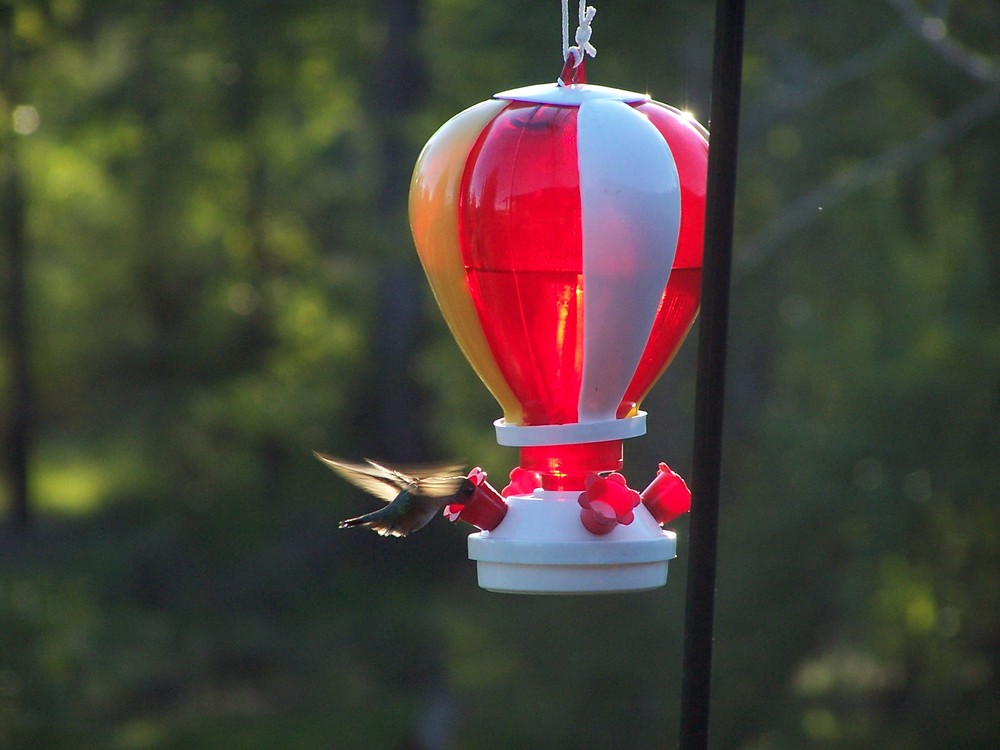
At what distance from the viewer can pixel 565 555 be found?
2033 millimetres

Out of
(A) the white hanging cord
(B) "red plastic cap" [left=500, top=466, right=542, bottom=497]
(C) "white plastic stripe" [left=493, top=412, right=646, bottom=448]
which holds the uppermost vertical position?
(A) the white hanging cord

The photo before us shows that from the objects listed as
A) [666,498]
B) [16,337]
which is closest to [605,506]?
[666,498]

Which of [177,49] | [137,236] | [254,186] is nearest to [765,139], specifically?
[177,49]

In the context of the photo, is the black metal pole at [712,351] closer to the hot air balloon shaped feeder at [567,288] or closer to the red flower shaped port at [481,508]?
the hot air balloon shaped feeder at [567,288]

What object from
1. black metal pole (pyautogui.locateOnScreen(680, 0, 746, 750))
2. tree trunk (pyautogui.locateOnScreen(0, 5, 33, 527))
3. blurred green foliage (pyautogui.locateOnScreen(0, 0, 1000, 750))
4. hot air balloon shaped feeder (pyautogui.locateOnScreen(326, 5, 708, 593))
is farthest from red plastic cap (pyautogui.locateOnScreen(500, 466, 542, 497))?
tree trunk (pyautogui.locateOnScreen(0, 5, 33, 527))

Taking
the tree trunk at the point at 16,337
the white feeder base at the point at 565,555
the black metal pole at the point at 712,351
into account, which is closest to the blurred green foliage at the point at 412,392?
the tree trunk at the point at 16,337

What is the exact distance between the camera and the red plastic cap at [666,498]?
2.22 m

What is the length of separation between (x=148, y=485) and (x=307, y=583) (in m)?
2.34

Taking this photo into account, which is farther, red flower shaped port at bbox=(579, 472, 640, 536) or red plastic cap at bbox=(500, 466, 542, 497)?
red plastic cap at bbox=(500, 466, 542, 497)

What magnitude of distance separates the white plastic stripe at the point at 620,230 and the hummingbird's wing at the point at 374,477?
35 centimetres

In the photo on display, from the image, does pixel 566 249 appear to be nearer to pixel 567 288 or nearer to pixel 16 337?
pixel 567 288

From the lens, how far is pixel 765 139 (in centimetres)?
853

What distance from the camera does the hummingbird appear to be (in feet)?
6.47

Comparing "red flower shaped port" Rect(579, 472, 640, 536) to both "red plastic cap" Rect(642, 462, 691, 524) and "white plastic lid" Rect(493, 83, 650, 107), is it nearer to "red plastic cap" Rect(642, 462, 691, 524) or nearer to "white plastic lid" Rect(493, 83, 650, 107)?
"red plastic cap" Rect(642, 462, 691, 524)
